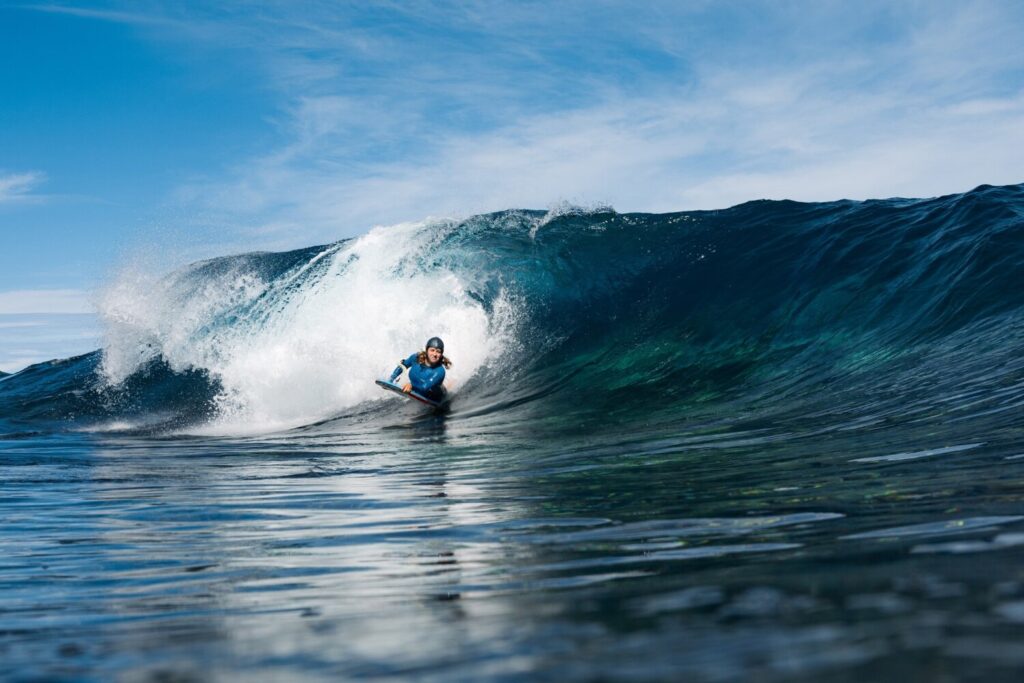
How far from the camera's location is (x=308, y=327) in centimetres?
1747

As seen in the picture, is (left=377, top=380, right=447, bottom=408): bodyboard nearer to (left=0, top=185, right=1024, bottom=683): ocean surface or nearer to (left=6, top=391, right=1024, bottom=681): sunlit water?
(left=0, top=185, right=1024, bottom=683): ocean surface

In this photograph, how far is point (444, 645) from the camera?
6.96 ft

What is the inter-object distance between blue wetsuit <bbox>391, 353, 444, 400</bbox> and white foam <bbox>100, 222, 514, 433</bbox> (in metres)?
1.67

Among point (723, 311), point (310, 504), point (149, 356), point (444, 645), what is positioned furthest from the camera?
point (149, 356)

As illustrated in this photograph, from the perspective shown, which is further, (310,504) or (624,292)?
(624,292)

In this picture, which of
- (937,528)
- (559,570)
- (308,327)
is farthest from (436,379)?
(937,528)

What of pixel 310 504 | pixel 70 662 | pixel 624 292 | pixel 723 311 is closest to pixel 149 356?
pixel 624 292

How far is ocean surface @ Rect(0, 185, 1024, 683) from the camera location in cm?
214

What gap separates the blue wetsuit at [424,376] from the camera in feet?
45.2

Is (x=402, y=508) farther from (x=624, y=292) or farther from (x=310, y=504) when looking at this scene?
(x=624, y=292)

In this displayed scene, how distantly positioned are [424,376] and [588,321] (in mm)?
3917

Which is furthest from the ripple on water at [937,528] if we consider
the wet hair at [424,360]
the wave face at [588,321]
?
the wet hair at [424,360]

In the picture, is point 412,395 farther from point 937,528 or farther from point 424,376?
point 937,528

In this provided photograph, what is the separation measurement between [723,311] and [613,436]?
688 cm
